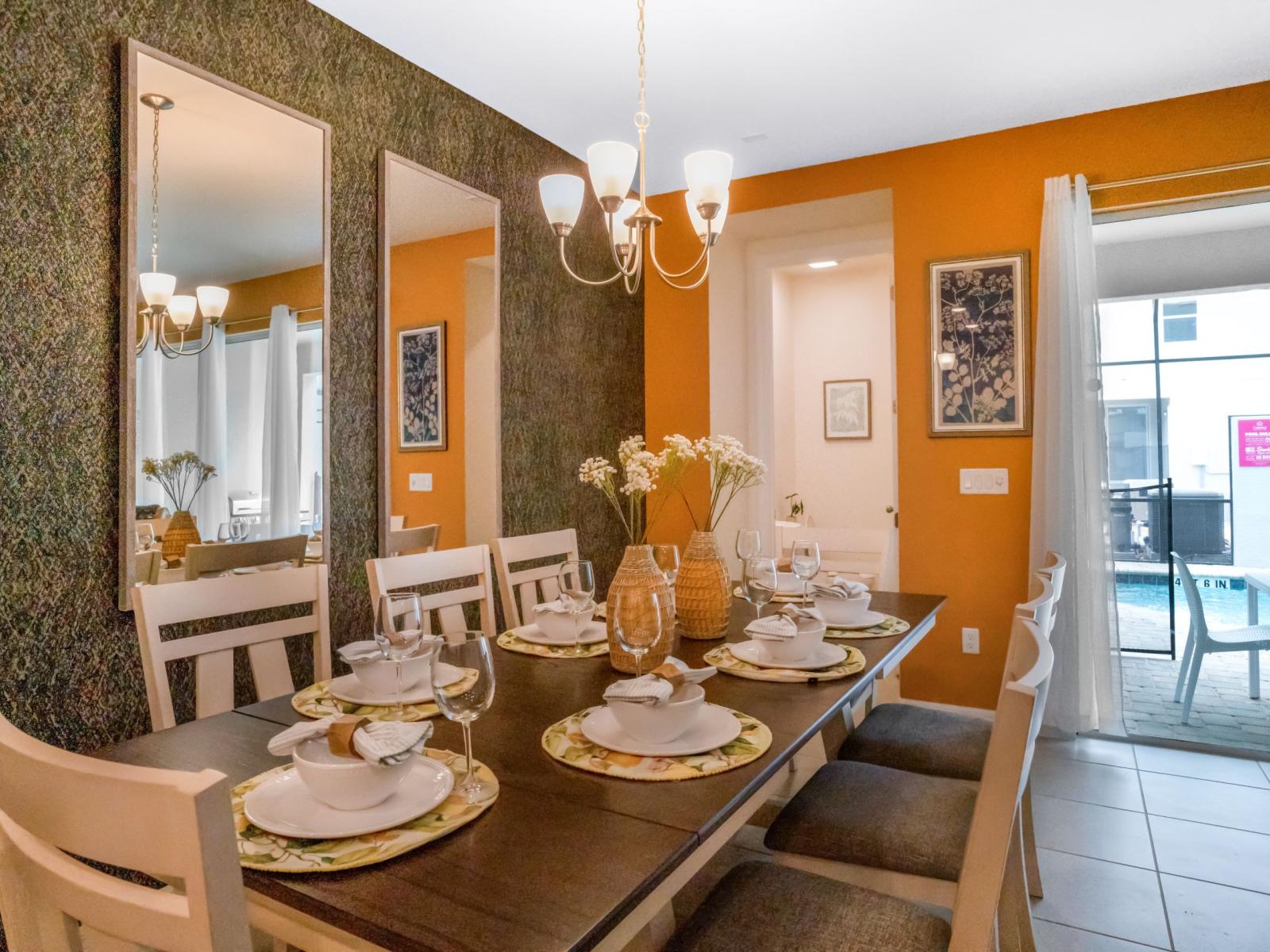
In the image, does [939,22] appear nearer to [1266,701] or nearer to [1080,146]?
[1080,146]

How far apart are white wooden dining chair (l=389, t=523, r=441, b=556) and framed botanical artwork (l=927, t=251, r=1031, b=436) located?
228 cm

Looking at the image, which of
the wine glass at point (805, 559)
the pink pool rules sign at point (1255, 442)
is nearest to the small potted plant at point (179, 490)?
the wine glass at point (805, 559)

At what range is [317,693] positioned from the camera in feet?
4.62

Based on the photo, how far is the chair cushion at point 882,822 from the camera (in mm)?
1362

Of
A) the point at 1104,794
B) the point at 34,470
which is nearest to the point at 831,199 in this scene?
the point at 1104,794

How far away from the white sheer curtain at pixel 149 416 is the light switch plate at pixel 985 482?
3114mm

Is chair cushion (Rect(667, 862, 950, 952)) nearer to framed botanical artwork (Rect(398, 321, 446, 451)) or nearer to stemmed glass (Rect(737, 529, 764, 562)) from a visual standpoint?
stemmed glass (Rect(737, 529, 764, 562))

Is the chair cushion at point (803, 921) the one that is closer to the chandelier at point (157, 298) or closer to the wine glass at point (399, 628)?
the wine glass at point (399, 628)

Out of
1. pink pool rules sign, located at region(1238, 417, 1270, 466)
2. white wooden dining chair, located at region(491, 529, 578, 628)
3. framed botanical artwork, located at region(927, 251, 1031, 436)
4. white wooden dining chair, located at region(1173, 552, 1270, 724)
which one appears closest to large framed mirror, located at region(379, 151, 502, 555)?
white wooden dining chair, located at region(491, 529, 578, 628)

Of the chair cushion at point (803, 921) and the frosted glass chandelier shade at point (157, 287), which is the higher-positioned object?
the frosted glass chandelier shade at point (157, 287)

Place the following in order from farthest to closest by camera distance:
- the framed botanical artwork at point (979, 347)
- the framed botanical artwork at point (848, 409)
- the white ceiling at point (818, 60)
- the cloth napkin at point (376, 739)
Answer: the framed botanical artwork at point (848, 409)
the framed botanical artwork at point (979, 347)
the white ceiling at point (818, 60)
the cloth napkin at point (376, 739)

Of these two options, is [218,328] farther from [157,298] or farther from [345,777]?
[345,777]

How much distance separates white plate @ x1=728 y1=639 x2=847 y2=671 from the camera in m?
1.56

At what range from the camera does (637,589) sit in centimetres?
141
